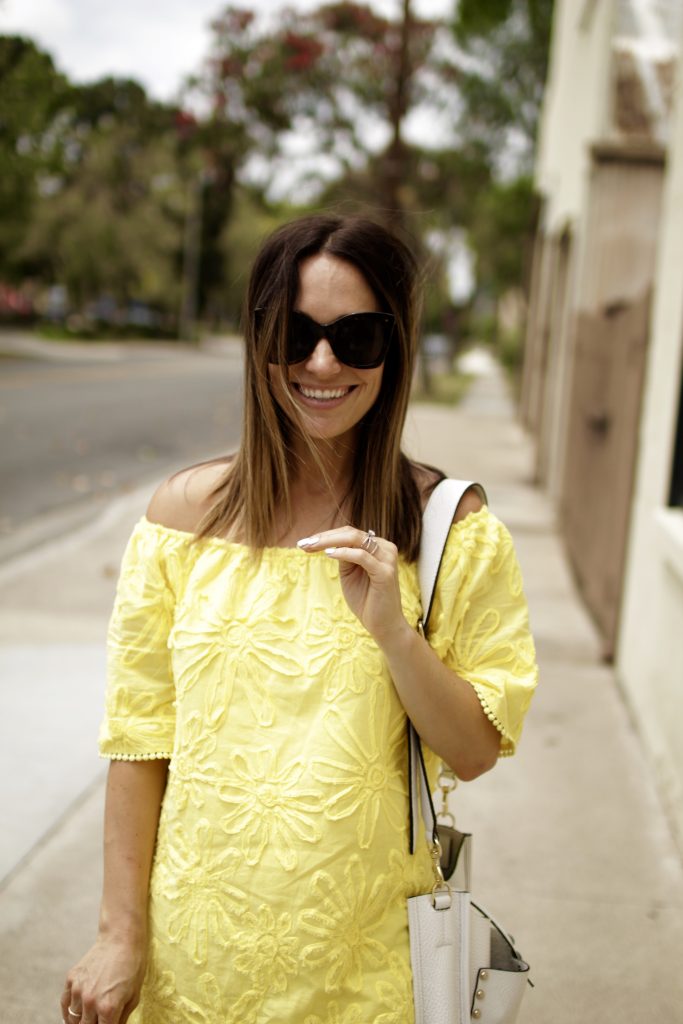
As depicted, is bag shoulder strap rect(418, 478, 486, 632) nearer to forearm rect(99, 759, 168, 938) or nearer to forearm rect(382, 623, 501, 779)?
forearm rect(382, 623, 501, 779)

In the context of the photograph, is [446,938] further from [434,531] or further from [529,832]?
[529,832]

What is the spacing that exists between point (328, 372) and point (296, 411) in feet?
0.28

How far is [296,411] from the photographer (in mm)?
1605

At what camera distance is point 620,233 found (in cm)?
859

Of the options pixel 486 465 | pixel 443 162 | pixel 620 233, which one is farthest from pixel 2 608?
pixel 443 162

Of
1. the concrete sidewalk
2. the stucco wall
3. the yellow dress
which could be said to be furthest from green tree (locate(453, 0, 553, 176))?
the yellow dress

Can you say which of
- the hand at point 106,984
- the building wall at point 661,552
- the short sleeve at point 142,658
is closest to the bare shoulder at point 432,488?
the short sleeve at point 142,658

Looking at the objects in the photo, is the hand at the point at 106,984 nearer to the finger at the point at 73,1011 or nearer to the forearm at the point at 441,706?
the finger at the point at 73,1011

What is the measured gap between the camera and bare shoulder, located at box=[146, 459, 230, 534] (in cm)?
167

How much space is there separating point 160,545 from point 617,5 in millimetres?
8721

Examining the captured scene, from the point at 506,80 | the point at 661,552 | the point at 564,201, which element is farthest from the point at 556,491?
the point at 506,80

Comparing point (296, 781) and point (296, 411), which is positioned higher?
point (296, 411)

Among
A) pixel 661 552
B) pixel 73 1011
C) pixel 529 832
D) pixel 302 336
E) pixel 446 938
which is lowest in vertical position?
pixel 529 832

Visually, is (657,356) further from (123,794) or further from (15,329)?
(15,329)
